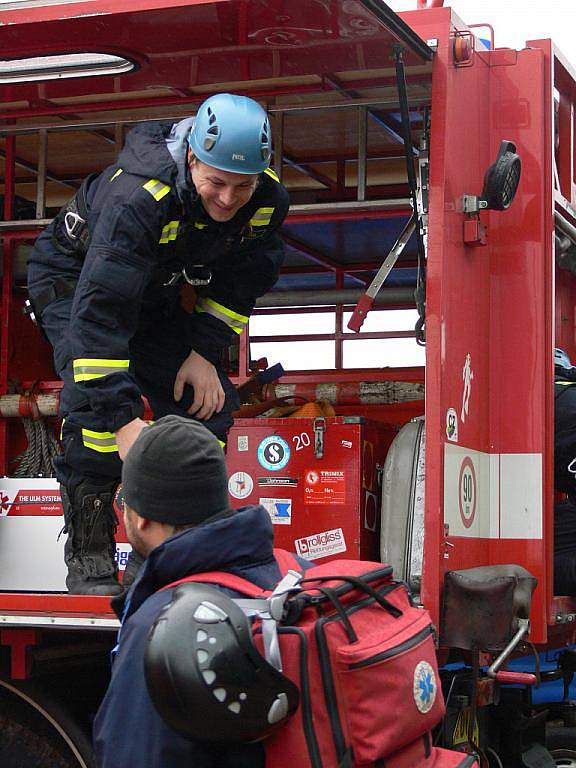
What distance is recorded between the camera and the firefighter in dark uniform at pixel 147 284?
→ 3.84m

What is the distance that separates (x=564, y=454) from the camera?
448 cm

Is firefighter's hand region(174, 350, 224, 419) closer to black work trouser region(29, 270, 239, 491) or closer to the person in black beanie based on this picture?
black work trouser region(29, 270, 239, 491)

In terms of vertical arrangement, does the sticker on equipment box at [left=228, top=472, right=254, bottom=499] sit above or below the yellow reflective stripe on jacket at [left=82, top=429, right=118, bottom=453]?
below

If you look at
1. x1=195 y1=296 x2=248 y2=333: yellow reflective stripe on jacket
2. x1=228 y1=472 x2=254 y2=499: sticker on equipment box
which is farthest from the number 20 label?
x1=195 y1=296 x2=248 y2=333: yellow reflective stripe on jacket

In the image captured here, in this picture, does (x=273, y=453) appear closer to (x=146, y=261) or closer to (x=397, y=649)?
(x=146, y=261)

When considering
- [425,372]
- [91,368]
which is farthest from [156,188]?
[425,372]

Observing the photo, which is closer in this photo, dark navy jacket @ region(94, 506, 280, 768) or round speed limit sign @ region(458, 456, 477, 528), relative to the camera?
dark navy jacket @ region(94, 506, 280, 768)

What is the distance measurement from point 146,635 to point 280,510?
8.45 feet

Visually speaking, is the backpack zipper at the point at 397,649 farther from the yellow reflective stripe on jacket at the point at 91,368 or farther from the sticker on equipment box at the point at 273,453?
the sticker on equipment box at the point at 273,453

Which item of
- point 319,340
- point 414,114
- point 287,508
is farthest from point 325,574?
point 319,340

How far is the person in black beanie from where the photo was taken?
204 cm

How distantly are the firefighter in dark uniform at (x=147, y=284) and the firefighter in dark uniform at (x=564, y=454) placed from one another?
1.10m

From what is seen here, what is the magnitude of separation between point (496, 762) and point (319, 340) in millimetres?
2506

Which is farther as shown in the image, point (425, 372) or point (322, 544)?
point (322, 544)
